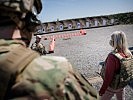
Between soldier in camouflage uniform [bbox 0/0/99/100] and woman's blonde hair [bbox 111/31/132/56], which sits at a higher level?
soldier in camouflage uniform [bbox 0/0/99/100]

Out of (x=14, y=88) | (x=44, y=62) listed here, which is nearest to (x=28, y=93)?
(x=14, y=88)

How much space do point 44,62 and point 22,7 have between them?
0.35 m

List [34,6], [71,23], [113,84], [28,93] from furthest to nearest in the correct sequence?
[71,23] < [113,84] < [34,6] < [28,93]

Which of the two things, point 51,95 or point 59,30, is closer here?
point 51,95

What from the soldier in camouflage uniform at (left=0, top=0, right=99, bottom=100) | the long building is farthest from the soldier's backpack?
the long building

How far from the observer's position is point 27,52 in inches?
67.7

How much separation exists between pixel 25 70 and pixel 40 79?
97 mm

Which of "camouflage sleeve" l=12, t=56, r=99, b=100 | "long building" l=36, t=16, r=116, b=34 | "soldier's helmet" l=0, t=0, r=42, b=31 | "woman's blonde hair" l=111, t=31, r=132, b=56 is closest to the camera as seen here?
"camouflage sleeve" l=12, t=56, r=99, b=100

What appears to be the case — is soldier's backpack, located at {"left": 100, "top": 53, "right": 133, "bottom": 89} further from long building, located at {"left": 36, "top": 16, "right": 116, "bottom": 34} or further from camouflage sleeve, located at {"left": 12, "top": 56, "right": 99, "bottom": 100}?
long building, located at {"left": 36, "top": 16, "right": 116, "bottom": 34}

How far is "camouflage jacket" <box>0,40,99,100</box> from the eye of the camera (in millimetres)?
1606

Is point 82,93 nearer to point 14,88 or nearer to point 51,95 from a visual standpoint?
point 51,95

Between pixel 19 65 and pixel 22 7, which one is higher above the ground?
pixel 22 7

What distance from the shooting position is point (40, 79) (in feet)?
5.34

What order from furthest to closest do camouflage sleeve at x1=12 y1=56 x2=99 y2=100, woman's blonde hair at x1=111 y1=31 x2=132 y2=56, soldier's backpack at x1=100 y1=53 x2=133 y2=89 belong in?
woman's blonde hair at x1=111 y1=31 x2=132 y2=56 < soldier's backpack at x1=100 y1=53 x2=133 y2=89 < camouflage sleeve at x1=12 y1=56 x2=99 y2=100
